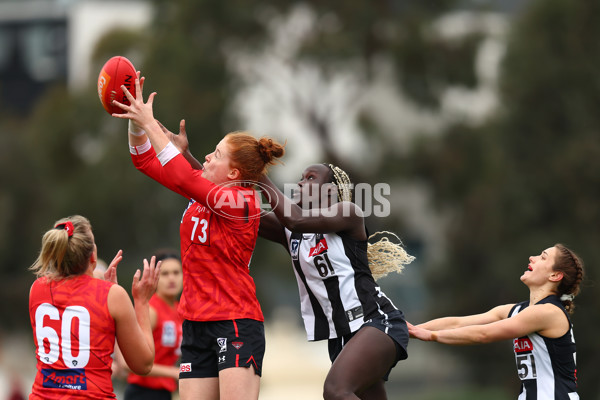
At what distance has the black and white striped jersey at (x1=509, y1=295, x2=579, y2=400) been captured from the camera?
574cm

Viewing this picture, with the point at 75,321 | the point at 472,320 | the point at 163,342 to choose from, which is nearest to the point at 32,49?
the point at 163,342

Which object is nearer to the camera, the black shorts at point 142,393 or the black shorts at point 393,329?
the black shorts at point 393,329

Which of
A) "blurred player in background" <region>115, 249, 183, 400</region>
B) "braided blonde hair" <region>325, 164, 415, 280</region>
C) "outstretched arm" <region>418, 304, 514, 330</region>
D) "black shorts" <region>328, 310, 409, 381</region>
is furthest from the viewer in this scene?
"blurred player in background" <region>115, 249, 183, 400</region>

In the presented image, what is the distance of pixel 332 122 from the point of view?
2489 cm

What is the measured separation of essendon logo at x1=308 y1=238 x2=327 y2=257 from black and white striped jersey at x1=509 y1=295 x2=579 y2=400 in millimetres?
1526

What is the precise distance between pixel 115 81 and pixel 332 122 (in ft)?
63.7

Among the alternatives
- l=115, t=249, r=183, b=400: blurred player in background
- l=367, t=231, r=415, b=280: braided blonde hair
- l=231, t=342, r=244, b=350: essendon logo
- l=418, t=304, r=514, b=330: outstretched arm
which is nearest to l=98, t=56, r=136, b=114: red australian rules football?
l=231, t=342, r=244, b=350: essendon logo

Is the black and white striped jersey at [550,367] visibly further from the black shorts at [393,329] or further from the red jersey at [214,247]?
the red jersey at [214,247]

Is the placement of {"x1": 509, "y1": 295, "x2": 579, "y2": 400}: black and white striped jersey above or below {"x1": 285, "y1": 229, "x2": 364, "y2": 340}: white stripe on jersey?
below

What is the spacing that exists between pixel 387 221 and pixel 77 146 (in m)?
9.06

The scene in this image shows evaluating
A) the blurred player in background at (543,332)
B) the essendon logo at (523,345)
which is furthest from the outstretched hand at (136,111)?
the essendon logo at (523,345)

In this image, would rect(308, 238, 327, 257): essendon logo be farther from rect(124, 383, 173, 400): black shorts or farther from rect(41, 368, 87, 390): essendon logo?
rect(124, 383, 173, 400): black shorts

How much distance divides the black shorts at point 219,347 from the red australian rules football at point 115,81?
1.54 m

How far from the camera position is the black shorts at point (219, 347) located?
17.7 ft
